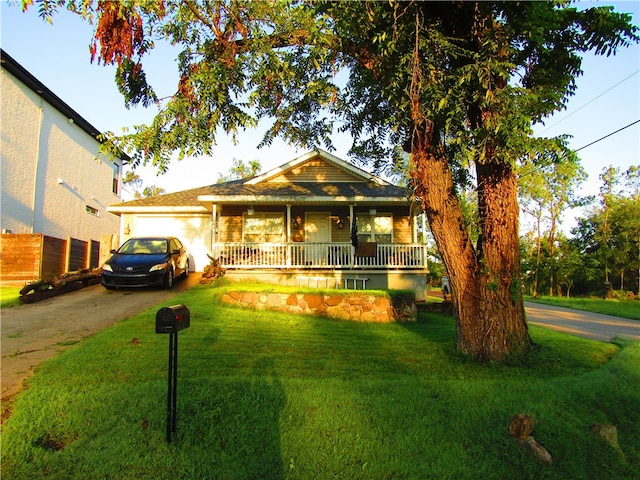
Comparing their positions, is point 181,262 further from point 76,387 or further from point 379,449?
point 379,449

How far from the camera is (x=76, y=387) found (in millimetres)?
4043

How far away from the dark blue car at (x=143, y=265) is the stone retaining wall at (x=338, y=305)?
3.31m

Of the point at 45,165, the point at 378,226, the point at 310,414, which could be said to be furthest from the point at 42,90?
the point at 310,414

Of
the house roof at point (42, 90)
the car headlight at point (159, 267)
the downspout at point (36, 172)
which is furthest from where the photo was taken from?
the downspout at point (36, 172)

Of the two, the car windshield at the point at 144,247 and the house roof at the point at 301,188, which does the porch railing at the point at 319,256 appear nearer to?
the house roof at the point at 301,188

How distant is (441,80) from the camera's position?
18.5 ft

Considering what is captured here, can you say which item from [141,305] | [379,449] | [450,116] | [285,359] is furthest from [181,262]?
[379,449]

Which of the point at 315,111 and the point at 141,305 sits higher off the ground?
the point at 315,111

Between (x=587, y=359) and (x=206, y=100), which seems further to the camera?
(x=206, y=100)

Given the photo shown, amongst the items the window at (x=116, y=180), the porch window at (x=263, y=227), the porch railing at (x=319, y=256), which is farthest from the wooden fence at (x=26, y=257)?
the window at (x=116, y=180)

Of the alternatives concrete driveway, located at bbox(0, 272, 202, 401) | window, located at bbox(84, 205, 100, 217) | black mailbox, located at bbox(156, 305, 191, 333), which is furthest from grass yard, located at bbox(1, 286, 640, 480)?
window, located at bbox(84, 205, 100, 217)

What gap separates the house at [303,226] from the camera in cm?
1377

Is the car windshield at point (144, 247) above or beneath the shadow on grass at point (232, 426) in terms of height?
above

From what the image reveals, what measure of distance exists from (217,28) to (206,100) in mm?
1568
